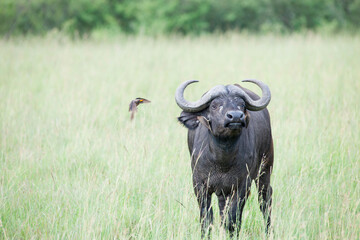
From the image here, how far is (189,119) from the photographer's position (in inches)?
149

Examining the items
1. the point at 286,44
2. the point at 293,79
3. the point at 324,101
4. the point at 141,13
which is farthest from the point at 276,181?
the point at 141,13

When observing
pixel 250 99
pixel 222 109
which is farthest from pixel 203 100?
pixel 250 99

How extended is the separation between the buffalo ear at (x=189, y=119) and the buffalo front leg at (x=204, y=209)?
61 cm

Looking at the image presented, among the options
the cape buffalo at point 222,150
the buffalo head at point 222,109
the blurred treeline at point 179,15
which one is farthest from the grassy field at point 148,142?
the blurred treeline at point 179,15

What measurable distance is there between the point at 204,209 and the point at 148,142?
1.94m

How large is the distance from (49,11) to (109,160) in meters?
18.1

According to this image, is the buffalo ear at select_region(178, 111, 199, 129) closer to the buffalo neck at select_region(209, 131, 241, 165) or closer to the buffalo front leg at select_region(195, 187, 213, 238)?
the buffalo neck at select_region(209, 131, 241, 165)

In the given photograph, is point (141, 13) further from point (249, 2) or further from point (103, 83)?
point (103, 83)

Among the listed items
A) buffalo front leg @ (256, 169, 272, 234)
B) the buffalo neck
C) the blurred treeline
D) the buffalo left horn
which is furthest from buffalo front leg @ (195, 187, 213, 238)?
the blurred treeline

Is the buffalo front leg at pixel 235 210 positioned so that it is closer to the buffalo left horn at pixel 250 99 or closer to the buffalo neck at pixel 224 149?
the buffalo neck at pixel 224 149

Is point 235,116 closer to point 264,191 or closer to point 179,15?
point 264,191

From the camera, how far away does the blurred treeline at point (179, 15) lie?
20.7 metres

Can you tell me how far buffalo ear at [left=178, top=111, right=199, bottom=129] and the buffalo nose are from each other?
519mm

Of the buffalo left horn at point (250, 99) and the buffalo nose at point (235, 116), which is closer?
the buffalo nose at point (235, 116)
